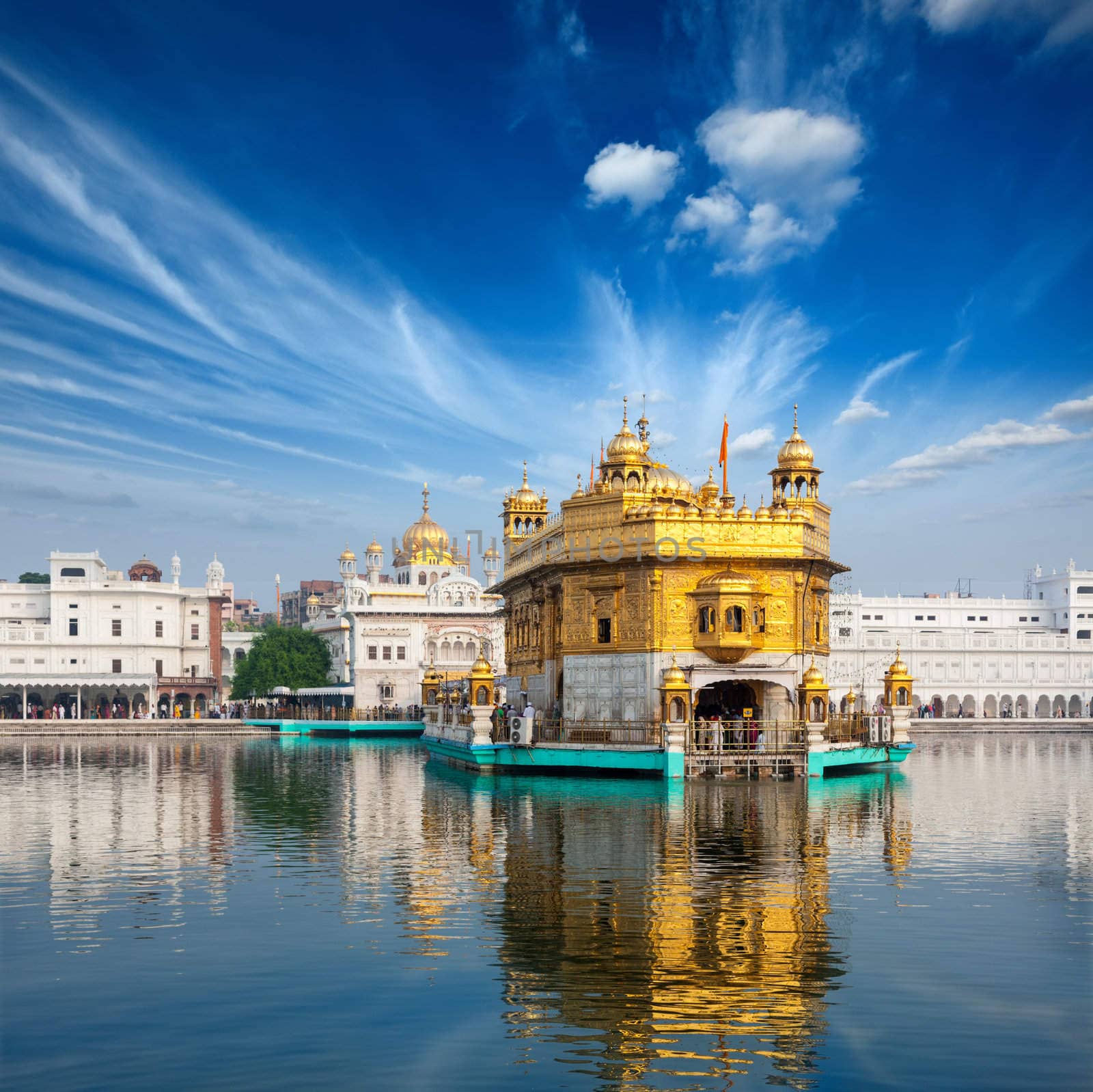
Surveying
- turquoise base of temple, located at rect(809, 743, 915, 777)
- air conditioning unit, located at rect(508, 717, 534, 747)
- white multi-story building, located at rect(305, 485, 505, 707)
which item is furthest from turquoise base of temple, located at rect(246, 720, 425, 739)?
turquoise base of temple, located at rect(809, 743, 915, 777)

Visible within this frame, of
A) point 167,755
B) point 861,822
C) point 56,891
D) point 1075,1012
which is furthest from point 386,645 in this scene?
point 1075,1012

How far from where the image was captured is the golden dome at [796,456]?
136 feet

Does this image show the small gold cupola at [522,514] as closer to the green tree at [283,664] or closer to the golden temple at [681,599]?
the golden temple at [681,599]

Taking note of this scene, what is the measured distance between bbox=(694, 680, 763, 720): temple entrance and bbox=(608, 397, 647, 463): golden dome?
26.1ft

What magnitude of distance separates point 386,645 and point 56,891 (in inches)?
2742

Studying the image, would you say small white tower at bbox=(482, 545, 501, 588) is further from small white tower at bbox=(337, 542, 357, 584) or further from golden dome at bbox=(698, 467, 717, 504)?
golden dome at bbox=(698, 467, 717, 504)

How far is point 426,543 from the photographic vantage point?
106 m

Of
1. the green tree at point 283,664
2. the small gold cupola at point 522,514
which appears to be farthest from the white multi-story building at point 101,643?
the small gold cupola at point 522,514

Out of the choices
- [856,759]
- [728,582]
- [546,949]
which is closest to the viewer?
[546,949]

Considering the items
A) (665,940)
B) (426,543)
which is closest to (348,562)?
(426,543)

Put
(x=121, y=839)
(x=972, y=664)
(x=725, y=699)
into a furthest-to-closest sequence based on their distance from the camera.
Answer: (x=972, y=664)
(x=725, y=699)
(x=121, y=839)

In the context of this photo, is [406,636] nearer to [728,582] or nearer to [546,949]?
[728,582]

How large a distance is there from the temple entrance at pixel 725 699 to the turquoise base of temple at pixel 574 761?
222 inches

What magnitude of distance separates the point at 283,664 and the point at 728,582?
5765 cm
